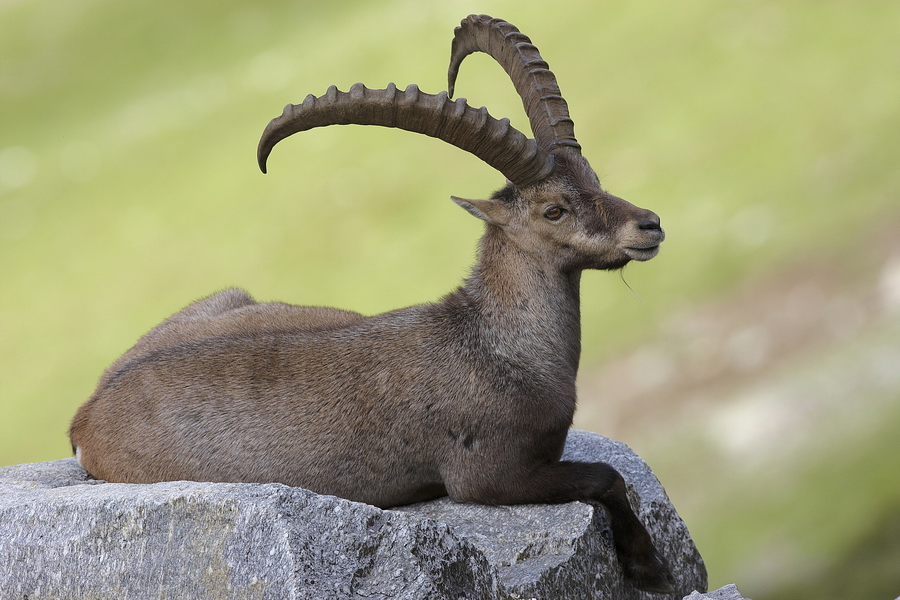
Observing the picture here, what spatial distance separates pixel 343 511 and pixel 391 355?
202 cm

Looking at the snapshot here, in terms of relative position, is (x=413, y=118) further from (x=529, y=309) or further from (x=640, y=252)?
(x=640, y=252)

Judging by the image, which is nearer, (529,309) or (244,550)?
(244,550)

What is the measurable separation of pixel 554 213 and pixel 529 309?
2.54 feet

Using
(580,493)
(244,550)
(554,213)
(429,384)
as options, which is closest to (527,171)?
(554,213)

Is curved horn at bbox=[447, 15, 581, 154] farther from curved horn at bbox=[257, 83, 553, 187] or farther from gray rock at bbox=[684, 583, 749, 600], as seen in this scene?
gray rock at bbox=[684, 583, 749, 600]

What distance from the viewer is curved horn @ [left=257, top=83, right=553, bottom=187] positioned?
6805 millimetres

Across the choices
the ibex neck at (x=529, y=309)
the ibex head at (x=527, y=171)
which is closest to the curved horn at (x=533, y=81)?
the ibex head at (x=527, y=171)

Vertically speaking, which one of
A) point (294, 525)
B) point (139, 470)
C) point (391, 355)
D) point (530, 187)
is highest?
point (530, 187)

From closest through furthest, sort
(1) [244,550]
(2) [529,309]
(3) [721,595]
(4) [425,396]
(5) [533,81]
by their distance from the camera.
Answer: (1) [244,550] < (3) [721,595] < (4) [425,396] < (2) [529,309] < (5) [533,81]

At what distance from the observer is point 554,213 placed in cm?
750

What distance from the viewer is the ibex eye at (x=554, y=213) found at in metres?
7.50

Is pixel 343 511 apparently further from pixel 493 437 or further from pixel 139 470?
pixel 139 470

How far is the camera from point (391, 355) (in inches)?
295

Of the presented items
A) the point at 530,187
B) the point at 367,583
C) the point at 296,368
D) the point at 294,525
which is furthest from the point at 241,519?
the point at 530,187
